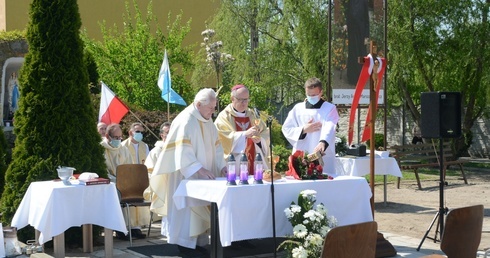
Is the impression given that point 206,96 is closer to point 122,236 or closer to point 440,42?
point 122,236

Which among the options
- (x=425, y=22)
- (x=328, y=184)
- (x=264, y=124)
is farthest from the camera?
(x=425, y=22)

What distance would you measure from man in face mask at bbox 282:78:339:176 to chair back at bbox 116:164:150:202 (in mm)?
1990

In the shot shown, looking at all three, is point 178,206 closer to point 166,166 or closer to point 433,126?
point 166,166

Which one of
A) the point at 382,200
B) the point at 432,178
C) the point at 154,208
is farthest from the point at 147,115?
the point at 154,208

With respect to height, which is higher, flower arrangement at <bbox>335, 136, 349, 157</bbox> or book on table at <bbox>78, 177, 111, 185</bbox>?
flower arrangement at <bbox>335, 136, 349, 157</bbox>

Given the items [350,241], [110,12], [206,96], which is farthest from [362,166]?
[110,12]

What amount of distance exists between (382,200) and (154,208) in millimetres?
6266

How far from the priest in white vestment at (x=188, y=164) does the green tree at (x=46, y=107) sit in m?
1.27

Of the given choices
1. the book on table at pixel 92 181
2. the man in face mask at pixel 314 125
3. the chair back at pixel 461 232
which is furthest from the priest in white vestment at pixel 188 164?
the chair back at pixel 461 232

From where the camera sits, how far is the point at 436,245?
8734 mm

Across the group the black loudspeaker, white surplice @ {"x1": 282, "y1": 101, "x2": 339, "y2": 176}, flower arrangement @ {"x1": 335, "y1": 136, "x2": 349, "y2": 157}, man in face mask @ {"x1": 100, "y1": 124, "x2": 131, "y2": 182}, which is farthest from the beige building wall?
the black loudspeaker

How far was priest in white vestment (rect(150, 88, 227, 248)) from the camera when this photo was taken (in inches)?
297

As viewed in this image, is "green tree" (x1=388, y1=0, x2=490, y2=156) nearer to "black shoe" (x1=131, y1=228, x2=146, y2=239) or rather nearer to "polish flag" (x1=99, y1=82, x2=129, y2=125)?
"polish flag" (x1=99, y1=82, x2=129, y2=125)

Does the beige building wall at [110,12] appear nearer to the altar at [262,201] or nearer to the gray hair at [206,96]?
the gray hair at [206,96]
